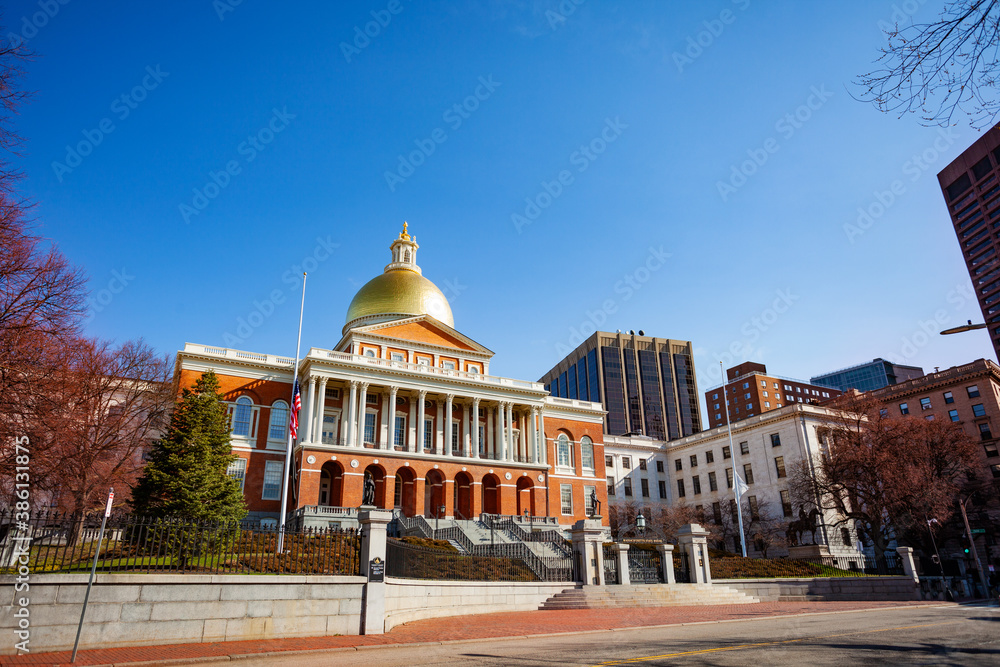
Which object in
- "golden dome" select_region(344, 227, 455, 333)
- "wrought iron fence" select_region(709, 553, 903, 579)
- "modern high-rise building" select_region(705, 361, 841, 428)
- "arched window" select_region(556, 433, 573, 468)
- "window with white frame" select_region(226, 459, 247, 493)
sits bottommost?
"wrought iron fence" select_region(709, 553, 903, 579)

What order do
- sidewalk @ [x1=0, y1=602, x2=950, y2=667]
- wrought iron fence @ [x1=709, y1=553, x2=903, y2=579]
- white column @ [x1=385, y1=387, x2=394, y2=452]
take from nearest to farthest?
sidewalk @ [x1=0, y1=602, x2=950, y2=667], wrought iron fence @ [x1=709, y1=553, x2=903, y2=579], white column @ [x1=385, y1=387, x2=394, y2=452]

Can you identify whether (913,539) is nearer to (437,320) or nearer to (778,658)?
(437,320)

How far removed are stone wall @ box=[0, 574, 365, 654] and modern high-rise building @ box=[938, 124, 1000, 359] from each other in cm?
9055

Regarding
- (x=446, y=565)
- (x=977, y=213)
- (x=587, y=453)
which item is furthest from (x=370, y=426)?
(x=977, y=213)

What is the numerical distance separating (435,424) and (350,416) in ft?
26.6

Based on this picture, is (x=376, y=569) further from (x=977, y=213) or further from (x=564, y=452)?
(x=977, y=213)

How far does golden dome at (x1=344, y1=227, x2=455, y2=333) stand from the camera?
6097 cm

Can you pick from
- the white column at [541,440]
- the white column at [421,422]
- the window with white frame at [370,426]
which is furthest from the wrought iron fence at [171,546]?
the white column at [541,440]

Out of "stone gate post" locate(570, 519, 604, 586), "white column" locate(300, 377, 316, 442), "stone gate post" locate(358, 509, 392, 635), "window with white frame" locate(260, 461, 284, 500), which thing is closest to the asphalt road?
"stone gate post" locate(358, 509, 392, 635)

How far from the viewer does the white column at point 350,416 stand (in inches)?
1977

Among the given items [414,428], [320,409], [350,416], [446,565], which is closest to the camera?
[446,565]

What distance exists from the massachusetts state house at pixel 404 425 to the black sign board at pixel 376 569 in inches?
1129

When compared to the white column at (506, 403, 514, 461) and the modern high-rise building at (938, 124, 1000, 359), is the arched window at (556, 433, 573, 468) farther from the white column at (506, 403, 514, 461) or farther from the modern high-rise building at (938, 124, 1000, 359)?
the modern high-rise building at (938, 124, 1000, 359)

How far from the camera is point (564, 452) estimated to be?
204ft
